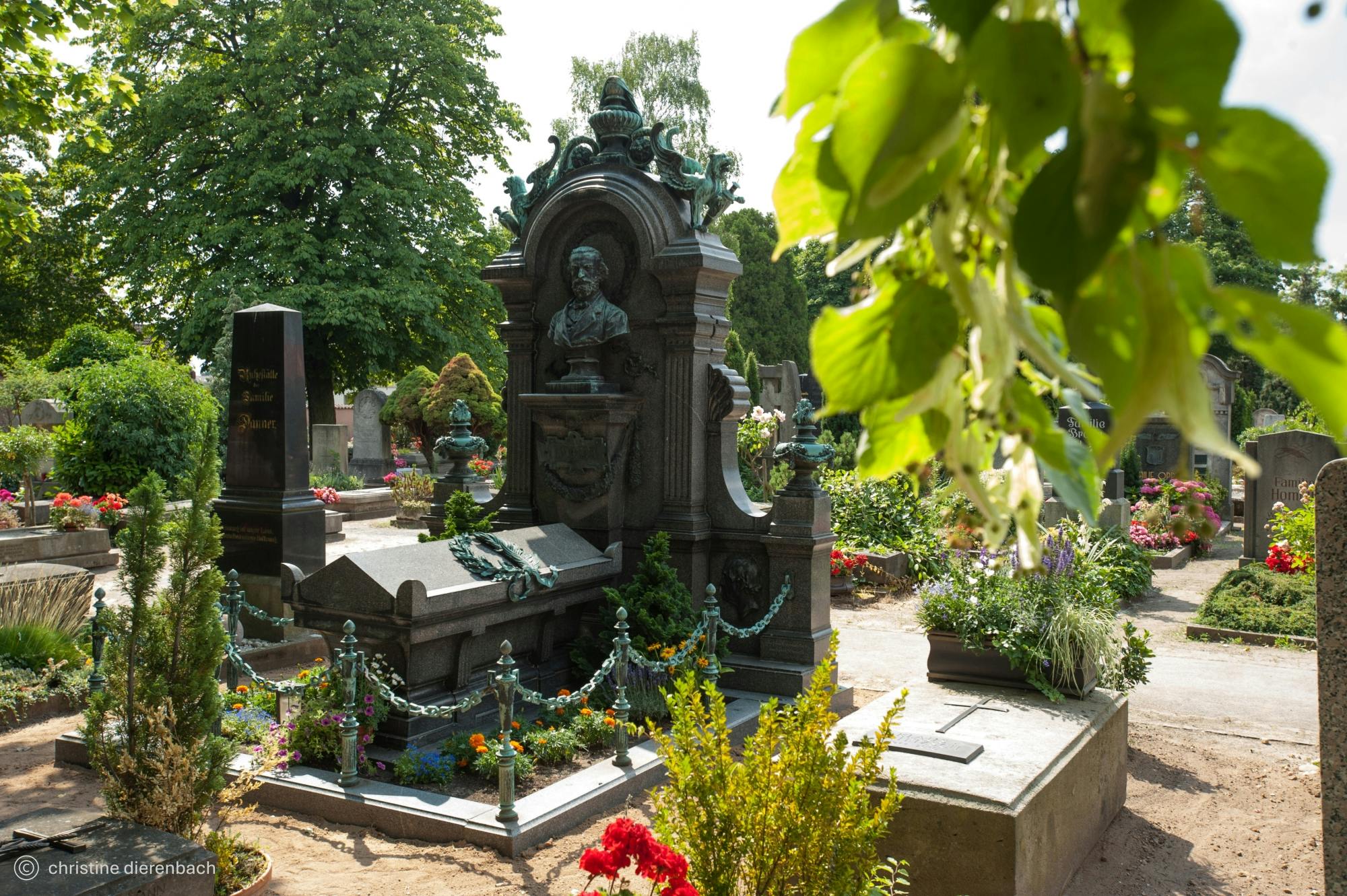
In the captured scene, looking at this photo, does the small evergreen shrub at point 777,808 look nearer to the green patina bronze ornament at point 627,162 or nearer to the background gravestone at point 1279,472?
the green patina bronze ornament at point 627,162

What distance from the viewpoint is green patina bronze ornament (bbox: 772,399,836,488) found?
314 inches

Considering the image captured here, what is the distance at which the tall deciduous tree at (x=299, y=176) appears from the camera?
23.3m

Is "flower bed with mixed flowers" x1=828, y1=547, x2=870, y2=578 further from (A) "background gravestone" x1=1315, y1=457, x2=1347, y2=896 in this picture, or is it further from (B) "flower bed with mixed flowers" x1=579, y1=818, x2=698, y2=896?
(A) "background gravestone" x1=1315, y1=457, x2=1347, y2=896

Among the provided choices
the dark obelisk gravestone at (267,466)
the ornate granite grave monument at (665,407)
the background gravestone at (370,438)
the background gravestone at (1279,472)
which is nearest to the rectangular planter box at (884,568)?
the background gravestone at (1279,472)

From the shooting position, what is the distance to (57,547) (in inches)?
561

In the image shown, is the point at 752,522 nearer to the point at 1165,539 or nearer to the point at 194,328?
the point at 1165,539

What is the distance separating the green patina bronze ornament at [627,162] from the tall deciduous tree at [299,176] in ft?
48.7

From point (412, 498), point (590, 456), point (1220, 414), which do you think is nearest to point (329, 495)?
point (412, 498)

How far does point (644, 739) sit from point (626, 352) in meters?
3.18

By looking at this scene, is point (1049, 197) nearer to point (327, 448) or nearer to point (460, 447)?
point (460, 447)

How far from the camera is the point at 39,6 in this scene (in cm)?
932

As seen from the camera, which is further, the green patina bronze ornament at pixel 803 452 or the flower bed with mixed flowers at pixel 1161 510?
the flower bed with mixed flowers at pixel 1161 510

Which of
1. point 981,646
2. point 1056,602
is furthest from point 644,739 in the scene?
point 1056,602

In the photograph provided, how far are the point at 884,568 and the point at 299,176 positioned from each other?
54.8 feet
